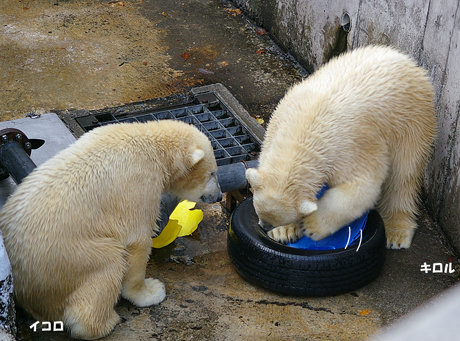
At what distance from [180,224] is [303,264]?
3.97 ft

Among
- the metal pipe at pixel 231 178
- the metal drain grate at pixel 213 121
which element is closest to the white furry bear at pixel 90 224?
the metal pipe at pixel 231 178

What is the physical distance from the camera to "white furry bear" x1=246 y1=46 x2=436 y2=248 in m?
3.48

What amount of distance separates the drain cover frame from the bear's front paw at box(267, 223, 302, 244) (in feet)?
4.16

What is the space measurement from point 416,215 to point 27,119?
3594 mm

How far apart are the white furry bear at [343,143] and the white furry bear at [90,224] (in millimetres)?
546

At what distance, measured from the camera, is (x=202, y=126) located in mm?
5344

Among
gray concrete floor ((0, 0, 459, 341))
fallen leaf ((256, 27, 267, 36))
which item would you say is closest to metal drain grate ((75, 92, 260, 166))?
gray concrete floor ((0, 0, 459, 341))

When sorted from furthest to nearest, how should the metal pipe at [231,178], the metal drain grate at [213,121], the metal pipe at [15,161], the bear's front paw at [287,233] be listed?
the metal drain grate at [213,121] → the metal pipe at [231,178] → the bear's front paw at [287,233] → the metal pipe at [15,161]

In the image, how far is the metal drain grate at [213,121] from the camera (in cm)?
515

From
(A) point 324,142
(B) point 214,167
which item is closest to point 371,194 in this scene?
(A) point 324,142

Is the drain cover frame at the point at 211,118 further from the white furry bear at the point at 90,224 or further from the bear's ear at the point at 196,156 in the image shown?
the white furry bear at the point at 90,224

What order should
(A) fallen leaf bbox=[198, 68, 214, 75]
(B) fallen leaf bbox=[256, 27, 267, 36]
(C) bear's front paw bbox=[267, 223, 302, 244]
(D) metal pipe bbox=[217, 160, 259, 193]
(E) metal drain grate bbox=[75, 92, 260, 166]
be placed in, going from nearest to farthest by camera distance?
(C) bear's front paw bbox=[267, 223, 302, 244] < (D) metal pipe bbox=[217, 160, 259, 193] < (E) metal drain grate bbox=[75, 92, 260, 166] < (A) fallen leaf bbox=[198, 68, 214, 75] < (B) fallen leaf bbox=[256, 27, 267, 36]

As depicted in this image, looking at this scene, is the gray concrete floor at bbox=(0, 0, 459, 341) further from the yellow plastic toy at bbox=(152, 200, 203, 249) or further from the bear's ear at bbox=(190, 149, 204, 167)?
the bear's ear at bbox=(190, 149, 204, 167)

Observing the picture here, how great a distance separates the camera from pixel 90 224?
3133mm
